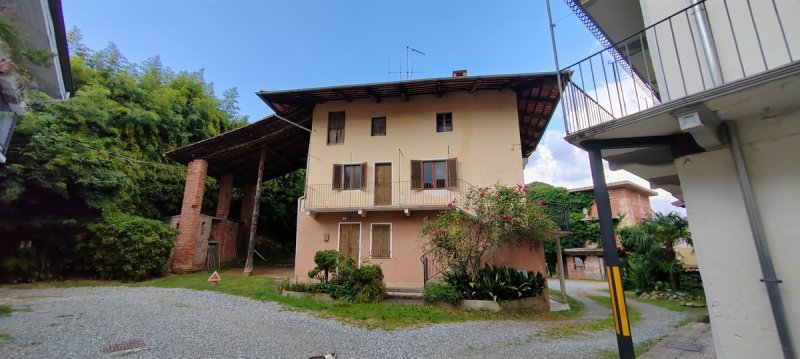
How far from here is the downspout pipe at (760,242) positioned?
2.72 metres

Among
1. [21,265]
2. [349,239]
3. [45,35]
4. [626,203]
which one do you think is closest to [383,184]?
[349,239]

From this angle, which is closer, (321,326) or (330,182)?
(321,326)

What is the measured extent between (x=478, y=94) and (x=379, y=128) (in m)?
4.24

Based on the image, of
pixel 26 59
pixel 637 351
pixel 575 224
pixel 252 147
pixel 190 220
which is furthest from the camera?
pixel 575 224

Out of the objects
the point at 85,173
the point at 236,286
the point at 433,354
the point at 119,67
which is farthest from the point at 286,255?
the point at 433,354

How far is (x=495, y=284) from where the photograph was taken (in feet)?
28.8

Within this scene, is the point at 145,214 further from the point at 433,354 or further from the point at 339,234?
the point at 433,354

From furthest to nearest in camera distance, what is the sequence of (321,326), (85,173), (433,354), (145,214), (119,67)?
(119,67)
(145,214)
(85,173)
(321,326)
(433,354)

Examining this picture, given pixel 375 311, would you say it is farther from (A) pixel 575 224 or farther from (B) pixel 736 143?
(A) pixel 575 224

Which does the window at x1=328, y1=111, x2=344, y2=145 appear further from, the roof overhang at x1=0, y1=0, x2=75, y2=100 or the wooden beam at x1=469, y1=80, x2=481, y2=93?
the roof overhang at x1=0, y1=0, x2=75, y2=100

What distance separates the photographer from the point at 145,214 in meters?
15.1

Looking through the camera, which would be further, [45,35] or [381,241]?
[381,241]

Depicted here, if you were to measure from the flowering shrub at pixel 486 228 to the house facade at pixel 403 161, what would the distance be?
5.75ft

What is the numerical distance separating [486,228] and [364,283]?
392 centimetres
